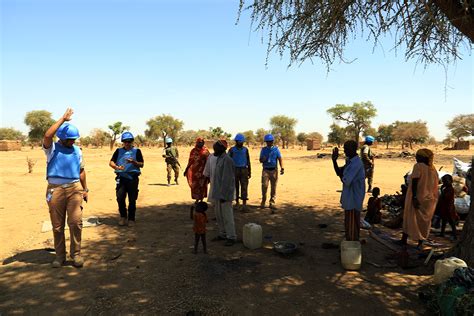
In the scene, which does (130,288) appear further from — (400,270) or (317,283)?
(400,270)

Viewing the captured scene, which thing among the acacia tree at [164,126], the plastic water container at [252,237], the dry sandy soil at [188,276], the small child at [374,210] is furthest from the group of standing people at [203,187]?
the acacia tree at [164,126]

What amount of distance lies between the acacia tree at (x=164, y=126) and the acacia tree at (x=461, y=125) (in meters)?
42.9

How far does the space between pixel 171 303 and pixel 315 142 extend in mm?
42280

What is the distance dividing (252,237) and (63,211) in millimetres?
2935

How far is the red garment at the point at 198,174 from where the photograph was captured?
24.1ft

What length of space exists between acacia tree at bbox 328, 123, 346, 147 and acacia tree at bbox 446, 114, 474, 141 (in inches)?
557

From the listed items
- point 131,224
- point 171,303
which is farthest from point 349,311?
point 131,224

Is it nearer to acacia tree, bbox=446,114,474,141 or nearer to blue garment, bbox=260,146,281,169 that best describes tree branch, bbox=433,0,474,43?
blue garment, bbox=260,146,281,169

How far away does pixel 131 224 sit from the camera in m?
7.04

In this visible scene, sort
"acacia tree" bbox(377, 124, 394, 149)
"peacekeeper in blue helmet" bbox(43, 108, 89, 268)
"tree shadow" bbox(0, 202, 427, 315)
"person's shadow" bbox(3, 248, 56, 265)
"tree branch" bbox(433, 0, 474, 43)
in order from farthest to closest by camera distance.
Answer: "acacia tree" bbox(377, 124, 394, 149) < "person's shadow" bbox(3, 248, 56, 265) < "peacekeeper in blue helmet" bbox(43, 108, 89, 268) < "tree branch" bbox(433, 0, 474, 43) < "tree shadow" bbox(0, 202, 427, 315)

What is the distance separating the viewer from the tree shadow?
3.76 m

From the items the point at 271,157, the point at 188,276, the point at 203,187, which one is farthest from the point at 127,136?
the point at 271,157

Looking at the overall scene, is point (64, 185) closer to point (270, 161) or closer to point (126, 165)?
point (126, 165)

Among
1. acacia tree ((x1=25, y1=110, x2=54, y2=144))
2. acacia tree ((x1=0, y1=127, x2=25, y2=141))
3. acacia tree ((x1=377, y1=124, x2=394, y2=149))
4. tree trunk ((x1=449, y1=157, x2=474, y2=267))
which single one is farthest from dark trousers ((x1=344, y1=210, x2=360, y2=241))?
acacia tree ((x1=0, y1=127, x2=25, y2=141))
